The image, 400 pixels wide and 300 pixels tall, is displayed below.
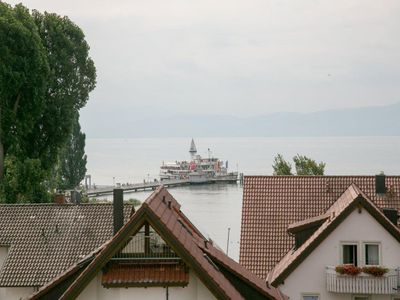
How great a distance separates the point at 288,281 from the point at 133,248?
39.1 ft

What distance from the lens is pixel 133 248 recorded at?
1881 centimetres

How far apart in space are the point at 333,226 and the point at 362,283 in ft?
6.95

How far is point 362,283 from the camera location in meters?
29.2

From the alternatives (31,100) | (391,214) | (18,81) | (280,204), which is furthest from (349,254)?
(31,100)

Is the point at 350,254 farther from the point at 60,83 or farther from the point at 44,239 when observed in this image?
the point at 60,83

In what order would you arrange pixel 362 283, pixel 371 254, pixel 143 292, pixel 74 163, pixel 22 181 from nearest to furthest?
1. pixel 143 292
2. pixel 362 283
3. pixel 371 254
4. pixel 22 181
5. pixel 74 163

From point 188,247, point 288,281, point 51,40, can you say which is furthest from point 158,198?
point 51,40

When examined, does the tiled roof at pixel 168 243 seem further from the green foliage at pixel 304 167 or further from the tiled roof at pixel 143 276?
the green foliage at pixel 304 167

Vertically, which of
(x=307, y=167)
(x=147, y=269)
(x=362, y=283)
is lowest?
(x=362, y=283)

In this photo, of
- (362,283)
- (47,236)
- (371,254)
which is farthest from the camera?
(47,236)

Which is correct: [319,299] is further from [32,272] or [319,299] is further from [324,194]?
[32,272]

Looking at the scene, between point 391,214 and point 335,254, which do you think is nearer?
point 335,254

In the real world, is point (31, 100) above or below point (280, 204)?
above

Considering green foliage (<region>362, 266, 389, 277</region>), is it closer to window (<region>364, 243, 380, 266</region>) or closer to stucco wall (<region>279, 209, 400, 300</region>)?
stucco wall (<region>279, 209, 400, 300</region>)
